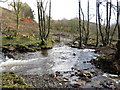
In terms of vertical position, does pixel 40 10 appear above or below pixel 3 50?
above

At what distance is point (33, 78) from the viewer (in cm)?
808

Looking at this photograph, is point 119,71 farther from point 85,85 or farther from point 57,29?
point 57,29

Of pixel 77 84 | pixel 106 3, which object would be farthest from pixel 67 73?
pixel 106 3

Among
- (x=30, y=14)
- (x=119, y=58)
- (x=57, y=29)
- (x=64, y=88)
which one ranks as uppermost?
(x=30, y=14)

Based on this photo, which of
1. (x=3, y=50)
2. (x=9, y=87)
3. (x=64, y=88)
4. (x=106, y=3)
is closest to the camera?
(x=9, y=87)

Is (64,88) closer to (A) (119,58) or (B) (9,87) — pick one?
(B) (9,87)

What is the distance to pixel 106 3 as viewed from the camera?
2059 cm

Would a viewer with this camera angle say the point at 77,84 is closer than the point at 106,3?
Yes

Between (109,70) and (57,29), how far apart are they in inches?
1742

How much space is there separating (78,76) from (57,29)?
45.1 meters

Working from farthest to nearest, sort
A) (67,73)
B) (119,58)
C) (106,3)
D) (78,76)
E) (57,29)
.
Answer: (57,29)
(106,3)
(119,58)
(67,73)
(78,76)

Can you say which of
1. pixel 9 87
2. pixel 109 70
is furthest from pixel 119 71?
pixel 9 87

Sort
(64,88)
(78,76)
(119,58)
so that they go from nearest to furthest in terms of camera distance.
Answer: (64,88) → (78,76) → (119,58)

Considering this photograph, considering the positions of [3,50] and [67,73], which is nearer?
[67,73]
